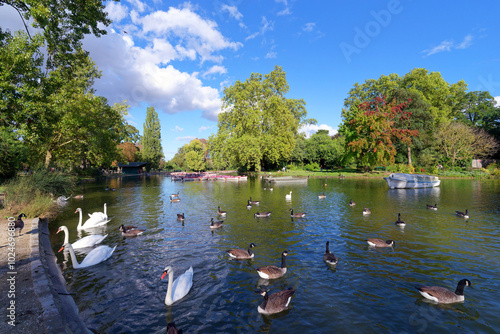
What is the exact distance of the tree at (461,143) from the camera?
2130 inches

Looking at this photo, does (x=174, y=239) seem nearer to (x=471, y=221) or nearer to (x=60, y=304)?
(x=60, y=304)

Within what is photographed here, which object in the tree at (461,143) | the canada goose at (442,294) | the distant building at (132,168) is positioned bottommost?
the canada goose at (442,294)

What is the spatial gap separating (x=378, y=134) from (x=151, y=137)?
274ft

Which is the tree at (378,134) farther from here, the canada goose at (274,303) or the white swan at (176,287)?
the white swan at (176,287)

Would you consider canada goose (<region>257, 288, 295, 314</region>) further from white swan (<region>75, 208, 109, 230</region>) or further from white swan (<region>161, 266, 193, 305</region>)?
white swan (<region>75, 208, 109, 230</region>)

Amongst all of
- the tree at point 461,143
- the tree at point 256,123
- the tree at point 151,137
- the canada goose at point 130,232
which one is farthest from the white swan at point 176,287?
the tree at point 151,137

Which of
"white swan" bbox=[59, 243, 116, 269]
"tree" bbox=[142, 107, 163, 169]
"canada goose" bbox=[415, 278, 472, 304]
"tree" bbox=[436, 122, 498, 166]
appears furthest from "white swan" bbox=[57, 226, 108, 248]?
"tree" bbox=[142, 107, 163, 169]

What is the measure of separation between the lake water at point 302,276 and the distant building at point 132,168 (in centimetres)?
8291

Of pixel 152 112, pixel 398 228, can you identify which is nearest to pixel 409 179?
pixel 398 228

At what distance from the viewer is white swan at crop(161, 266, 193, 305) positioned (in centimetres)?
701

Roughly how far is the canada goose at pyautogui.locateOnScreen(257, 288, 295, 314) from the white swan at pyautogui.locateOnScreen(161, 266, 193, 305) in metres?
2.48

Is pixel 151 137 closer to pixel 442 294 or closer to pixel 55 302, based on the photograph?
pixel 55 302

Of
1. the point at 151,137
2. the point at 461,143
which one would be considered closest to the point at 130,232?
the point at 461,143

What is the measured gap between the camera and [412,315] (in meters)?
6.44
